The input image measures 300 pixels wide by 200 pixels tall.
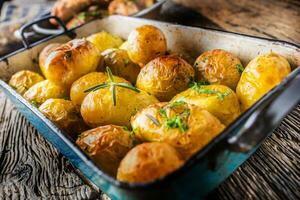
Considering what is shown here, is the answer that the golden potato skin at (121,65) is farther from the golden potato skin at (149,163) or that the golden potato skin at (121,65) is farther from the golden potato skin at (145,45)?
the golden potato skin at (149,163)

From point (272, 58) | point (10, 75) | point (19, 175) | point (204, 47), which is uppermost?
point (272, 58)

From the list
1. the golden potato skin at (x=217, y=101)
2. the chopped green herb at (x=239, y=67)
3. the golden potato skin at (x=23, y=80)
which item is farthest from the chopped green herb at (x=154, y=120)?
the golden potato skin at (x=23, y=80)

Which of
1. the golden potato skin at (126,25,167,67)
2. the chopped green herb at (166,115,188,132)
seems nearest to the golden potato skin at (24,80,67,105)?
the golden potato skin at (126,25,167,67)

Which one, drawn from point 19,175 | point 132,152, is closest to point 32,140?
point 19,175

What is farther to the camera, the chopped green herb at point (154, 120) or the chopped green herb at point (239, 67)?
the chopped green herb at point (239, 67)

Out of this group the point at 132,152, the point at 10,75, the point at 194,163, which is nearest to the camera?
the point at 194,163

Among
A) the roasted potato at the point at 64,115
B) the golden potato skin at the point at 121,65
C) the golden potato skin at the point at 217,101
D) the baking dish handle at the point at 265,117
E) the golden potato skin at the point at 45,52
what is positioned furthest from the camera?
the golden potato skin at the point at 45,52

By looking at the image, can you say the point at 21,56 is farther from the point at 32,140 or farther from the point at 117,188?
the point at 117,188
